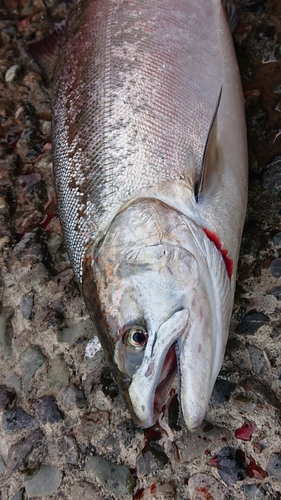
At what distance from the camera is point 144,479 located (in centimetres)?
210

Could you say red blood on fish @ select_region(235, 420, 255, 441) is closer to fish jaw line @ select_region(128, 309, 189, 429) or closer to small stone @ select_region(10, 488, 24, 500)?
fish jaw line @ select_region(128, 309, 189, 429)

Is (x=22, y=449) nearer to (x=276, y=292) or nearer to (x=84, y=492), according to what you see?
(x=84, y=492)

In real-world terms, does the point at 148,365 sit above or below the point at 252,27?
below

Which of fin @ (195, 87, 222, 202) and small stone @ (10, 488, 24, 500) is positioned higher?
fin @ (195, 87, 222, 202)

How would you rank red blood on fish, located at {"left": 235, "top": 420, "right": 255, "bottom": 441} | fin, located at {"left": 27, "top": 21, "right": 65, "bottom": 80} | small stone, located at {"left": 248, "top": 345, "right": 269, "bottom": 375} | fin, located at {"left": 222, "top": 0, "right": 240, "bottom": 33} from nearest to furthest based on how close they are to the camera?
red blood on fish, located at {"left": 235, "top": 420, "right": 255, "bottom": 441} < small stone, located at {"left": 248, "top": 345, "right": 269, "bottom": 375} < fin, located at {"left": 222, "top": 0, "right": 240, "bottom": 33} < fin, located at {"left": 27, "top": 21, "right": 65, "bottom": 80}

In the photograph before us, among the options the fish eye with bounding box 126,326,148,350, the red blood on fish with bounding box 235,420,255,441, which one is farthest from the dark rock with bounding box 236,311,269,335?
the fish eye with bounding box 126,326,148,350

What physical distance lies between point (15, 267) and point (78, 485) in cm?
125

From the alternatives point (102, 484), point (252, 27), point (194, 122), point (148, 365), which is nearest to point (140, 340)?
point (148, 365)

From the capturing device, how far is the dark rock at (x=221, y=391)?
2141 millimetres

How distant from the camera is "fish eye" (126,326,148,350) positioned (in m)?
1.83

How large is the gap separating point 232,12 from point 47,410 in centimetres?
253

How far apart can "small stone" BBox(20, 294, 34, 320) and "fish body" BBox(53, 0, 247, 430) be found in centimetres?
59

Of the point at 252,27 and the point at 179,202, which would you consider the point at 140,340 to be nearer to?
the point at 179,202

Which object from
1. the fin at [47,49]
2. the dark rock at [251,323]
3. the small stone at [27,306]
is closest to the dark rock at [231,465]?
the dark rock at [251,323]
